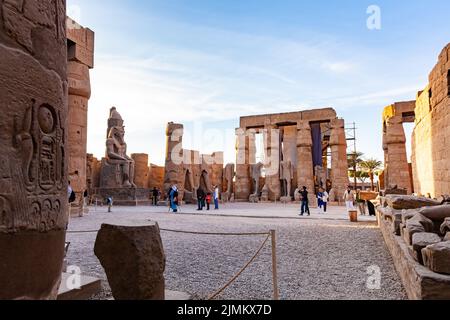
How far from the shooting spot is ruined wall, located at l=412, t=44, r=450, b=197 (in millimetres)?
6605

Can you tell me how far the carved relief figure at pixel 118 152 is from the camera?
18781mm

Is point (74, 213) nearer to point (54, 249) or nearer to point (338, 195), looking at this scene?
point (54, 249)

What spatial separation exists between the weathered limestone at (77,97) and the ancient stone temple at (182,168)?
871 centimetres

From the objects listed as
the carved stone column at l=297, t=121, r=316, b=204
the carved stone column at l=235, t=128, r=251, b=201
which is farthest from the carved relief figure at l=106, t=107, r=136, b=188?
the carved stone column at l=297, t=121, r=316, b=204

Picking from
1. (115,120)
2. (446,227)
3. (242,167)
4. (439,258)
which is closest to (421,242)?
(439,258)

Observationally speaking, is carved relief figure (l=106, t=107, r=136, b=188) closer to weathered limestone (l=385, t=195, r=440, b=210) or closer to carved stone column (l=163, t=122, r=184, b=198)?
carved stone column (l=163, t=122, r=184, b=198)

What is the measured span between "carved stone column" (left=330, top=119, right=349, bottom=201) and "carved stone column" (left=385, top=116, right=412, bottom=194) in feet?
15.0

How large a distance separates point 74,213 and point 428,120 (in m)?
11.1

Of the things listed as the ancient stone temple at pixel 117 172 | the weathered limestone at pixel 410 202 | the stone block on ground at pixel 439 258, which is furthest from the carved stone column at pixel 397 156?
the stone block on ground at pixel 439 258

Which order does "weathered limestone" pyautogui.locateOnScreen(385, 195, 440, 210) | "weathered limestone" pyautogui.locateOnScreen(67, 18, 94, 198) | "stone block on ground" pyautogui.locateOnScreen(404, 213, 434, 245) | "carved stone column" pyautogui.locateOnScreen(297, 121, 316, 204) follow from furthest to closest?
1. "carved stone column" pyautogui.locateOnScreen(297, 121, 316, 204)
2. "weathered limestone" pyautogui.locateOnScreen(67, 18, 94, 198)
3. "weathered limestone" pyautogui.locateOnScreen(385, 195, 440, 210)
4. "stone block on ground" pyautogui.locateOnScreen(404, 213, 434, 245)

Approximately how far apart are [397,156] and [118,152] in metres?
16.0

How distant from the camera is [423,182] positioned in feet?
31.1
